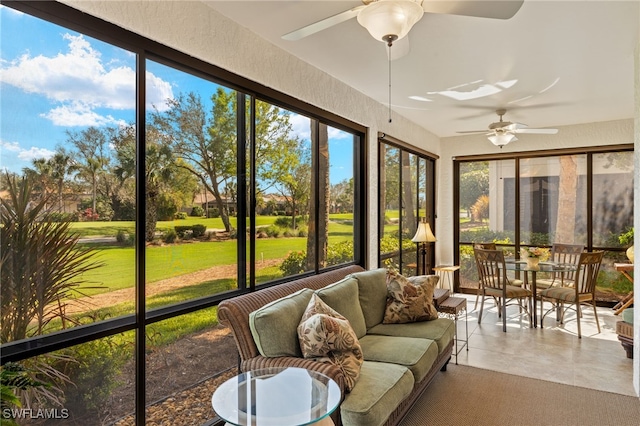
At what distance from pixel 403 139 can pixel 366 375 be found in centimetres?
388

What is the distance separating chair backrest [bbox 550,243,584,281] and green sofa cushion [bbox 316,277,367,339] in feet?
13.7

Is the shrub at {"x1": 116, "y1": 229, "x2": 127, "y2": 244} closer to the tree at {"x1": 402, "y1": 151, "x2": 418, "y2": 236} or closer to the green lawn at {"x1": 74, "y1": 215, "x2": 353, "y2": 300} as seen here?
the green lawn at {"x1": 74, "y1": 215, "x2": 353, "y2": 300}

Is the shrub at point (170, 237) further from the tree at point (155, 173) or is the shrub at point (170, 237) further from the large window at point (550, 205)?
the large window at point (550, 205)

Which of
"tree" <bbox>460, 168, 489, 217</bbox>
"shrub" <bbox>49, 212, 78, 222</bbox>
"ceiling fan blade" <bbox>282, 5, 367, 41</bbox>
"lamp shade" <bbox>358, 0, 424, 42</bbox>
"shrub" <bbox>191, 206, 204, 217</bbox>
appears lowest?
"shrub" <bbox>49, 212, 78, 222</bbox>

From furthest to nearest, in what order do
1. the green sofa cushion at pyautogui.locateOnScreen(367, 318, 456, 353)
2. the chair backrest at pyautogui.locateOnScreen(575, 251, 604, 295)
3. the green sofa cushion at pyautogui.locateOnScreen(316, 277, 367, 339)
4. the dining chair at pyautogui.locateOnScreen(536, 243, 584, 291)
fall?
the dining chair at pyautogui.locateOnScreen(536, 243, 584, 291) < the chair backrest at pyautogui.locateOnScreen(575, 251, 604, 295) < the green sofa cushion at pyautogui.locateOnScreen(367, 318, 456, 353) < the green sofa cushion at pyautogui.locateOnScreen(316, 277, 367, 339)

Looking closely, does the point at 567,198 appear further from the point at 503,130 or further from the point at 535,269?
the point at 503,130

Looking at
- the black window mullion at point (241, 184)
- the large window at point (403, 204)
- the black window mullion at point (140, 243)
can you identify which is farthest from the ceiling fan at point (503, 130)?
the black window mullion at point (140, 243)

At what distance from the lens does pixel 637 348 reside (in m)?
3.03

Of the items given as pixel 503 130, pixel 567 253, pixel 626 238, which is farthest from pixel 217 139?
pixel 626 238

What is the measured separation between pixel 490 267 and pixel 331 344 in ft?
11.7

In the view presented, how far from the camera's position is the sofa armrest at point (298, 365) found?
2.05 meters

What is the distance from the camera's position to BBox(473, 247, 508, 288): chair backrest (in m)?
4.93

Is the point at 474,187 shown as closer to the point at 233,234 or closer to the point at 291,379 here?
the point at 233,234

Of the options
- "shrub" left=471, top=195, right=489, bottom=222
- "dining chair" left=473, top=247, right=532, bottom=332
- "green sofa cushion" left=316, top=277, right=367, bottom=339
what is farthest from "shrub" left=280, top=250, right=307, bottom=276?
"shrub" left=471, top=195, right=489, bottom=222
